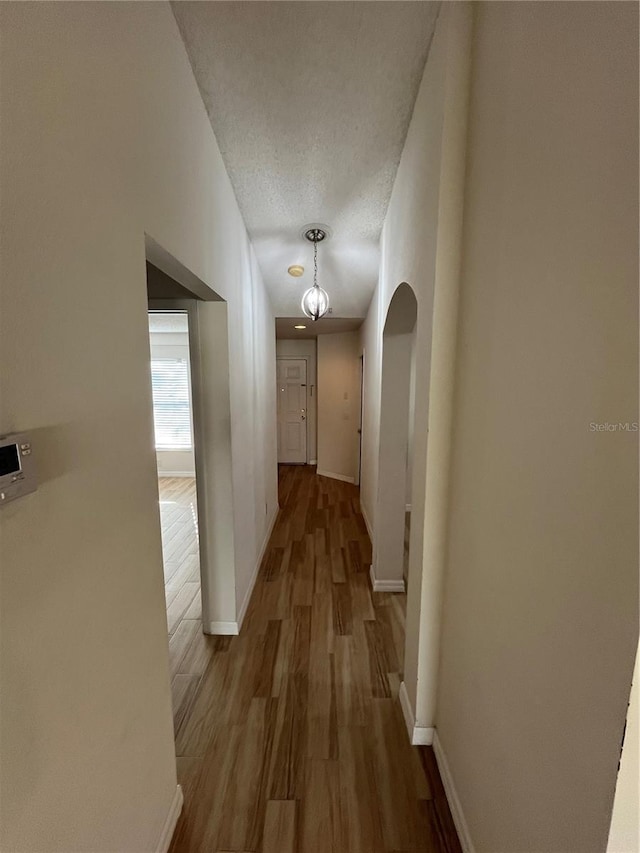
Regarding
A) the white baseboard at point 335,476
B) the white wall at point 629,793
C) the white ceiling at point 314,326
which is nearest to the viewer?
the white wall at point 629,793

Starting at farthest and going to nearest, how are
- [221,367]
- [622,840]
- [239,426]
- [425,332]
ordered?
[239,426], [221,367], [425,332], [622,840]

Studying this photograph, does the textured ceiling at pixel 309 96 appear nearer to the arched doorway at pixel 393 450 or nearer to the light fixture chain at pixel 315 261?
the light fixture chain at pixel 315 261

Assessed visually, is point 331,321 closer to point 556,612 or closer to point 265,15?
point 265,15

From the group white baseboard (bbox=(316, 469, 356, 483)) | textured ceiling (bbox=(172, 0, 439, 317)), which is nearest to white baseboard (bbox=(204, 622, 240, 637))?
textured ceiling (bbox=(172, 0, 439, 317))

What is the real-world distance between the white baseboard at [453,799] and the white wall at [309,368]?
5.09 meters

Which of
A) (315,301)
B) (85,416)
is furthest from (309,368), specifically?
(85,416)

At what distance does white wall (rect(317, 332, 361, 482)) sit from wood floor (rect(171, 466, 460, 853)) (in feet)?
9.90

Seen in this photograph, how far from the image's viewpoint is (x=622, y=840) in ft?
1.83

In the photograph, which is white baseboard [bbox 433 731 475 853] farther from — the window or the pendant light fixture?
the window

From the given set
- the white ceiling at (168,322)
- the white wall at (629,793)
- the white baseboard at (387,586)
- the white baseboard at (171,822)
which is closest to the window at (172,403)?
the white ceiling at (168,322)

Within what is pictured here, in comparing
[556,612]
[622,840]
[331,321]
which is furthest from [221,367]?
[331,321]

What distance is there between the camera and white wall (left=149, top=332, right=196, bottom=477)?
559cm

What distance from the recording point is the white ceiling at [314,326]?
441 centimetres

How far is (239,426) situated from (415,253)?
1.47 m
